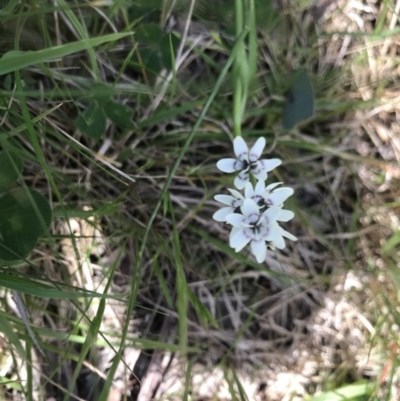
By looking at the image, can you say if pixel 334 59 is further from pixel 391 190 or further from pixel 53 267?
pixel 53 267

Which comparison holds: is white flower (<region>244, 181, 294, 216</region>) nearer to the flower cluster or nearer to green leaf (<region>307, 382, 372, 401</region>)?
the flower cluster

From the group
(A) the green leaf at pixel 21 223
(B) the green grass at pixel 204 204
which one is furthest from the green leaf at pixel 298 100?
(A) the green leaf at pixel 21 223

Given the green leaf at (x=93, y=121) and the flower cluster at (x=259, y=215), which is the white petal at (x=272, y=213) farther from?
the green leaf at (x=93, y=121)

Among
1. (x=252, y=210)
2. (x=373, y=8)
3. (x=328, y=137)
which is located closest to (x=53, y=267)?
→ (x=252, y=210)

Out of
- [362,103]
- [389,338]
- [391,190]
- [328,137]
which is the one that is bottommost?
[389,338]

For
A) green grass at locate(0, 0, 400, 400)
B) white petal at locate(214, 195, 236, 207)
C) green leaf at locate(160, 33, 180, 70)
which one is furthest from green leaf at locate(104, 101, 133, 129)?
white petal at locate(214, 195, 236, 207)

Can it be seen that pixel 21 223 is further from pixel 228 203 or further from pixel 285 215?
pixel 285 215
